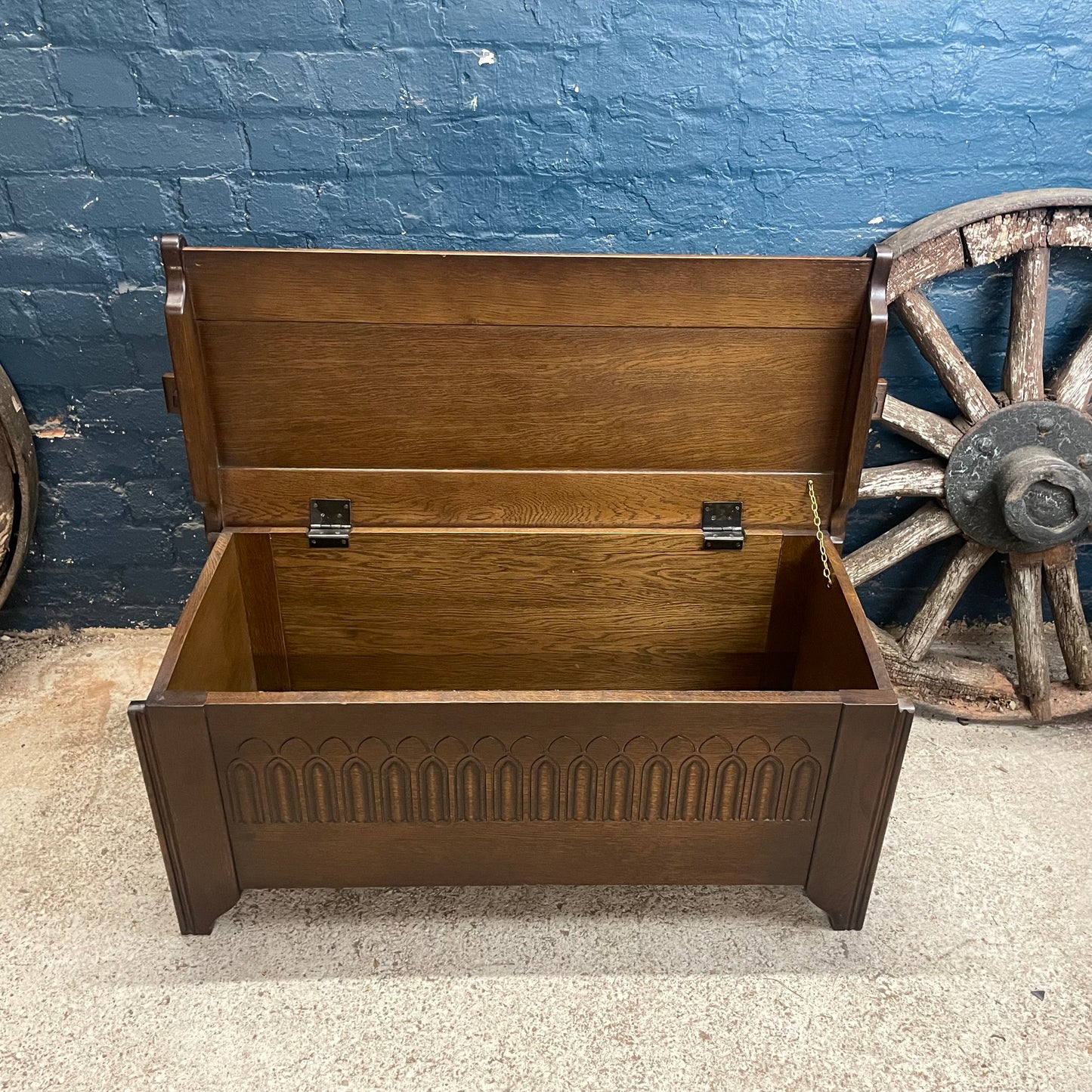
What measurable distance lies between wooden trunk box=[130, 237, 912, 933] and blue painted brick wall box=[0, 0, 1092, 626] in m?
0.39

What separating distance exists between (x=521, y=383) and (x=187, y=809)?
93 cm

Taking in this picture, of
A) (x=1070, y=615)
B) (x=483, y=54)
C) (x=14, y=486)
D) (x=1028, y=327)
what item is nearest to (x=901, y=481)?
(x=1028, y=327)

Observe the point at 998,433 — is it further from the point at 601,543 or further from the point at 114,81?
the point at 114,81

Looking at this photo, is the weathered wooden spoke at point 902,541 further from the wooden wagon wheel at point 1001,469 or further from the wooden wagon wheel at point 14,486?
the wooden wagon wheel at point 14,486

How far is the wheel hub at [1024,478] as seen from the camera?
6.60 feet

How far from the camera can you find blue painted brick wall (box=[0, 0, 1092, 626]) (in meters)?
1.78

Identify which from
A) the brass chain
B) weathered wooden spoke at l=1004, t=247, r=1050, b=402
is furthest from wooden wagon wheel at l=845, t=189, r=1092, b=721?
the brass chain

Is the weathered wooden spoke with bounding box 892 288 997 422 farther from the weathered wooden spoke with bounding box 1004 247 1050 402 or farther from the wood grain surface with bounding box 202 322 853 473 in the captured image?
the wood grain surface with bounding box 202 322 853 473

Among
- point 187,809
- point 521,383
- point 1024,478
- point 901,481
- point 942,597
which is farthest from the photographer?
point 942,597

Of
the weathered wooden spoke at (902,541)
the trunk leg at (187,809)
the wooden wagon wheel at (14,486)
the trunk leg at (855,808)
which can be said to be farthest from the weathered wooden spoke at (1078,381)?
the wooden wagon wheel at (14,486)

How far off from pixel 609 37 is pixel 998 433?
1.20 metres

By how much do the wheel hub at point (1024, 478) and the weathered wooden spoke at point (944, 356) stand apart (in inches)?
1.6

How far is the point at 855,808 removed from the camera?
4.76 feet

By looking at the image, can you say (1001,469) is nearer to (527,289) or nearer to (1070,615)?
(1070,615)
